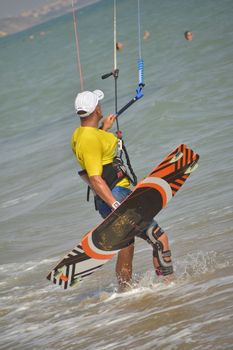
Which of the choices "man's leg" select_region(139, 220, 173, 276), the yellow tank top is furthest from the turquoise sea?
the yellow tank top

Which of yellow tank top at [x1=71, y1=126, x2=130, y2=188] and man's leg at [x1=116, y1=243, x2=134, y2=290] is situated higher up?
yellow tank top at [x1=71, y1=126, x2=130, y2=188]

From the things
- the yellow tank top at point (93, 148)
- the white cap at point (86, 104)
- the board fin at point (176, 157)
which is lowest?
the board fin at point (176, 157)

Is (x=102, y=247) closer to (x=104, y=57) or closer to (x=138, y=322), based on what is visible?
(x=138, y=322)

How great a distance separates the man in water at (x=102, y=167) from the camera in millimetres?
6363

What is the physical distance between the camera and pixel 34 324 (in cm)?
692

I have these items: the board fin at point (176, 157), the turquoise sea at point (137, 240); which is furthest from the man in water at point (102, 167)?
the board fin at point (176, 157)

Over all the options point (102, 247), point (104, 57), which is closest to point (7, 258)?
point (102, 247)

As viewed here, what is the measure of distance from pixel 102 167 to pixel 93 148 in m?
0.24

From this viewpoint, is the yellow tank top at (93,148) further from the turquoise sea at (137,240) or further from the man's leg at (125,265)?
the turquoise sea at (137,240)

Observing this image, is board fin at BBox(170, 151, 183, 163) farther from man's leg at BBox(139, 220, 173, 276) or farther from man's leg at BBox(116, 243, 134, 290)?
man's leg at BBox(116, 243, 134, 290)

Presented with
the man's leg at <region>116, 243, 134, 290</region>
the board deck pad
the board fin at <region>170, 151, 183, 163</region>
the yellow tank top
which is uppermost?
the yellow tank top

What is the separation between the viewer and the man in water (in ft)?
20.9

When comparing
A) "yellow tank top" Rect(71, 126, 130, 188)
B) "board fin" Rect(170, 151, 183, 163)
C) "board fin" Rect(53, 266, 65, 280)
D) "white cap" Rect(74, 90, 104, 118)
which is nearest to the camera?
"yellow tank top" Rect(71, 126, 130, 188)

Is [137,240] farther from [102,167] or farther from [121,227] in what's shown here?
[102,167]
